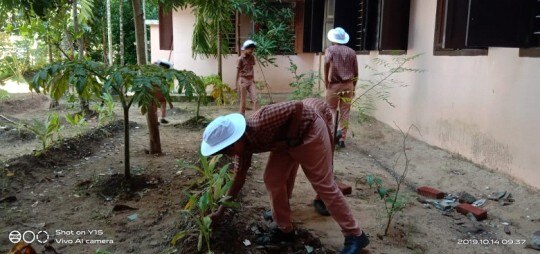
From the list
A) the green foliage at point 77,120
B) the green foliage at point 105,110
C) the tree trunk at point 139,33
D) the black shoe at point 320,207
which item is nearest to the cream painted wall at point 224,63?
the green foliage at point 105,110

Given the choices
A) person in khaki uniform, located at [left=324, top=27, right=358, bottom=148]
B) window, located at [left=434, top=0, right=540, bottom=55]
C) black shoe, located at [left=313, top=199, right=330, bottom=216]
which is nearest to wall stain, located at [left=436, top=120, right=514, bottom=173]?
window, located at [left=434, top=0, right=540, bottom=55]

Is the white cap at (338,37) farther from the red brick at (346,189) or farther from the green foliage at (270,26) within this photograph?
the green foliage at (270,26)

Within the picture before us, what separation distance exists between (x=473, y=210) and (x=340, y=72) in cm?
279

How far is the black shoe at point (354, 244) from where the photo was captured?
8.96 ft

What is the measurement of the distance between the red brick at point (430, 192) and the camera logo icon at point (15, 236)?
11.5 ft

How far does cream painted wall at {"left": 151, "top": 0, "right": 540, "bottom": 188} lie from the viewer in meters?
4.04

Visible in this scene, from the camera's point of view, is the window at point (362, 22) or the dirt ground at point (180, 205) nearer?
the dirt ground at point (180, 205)

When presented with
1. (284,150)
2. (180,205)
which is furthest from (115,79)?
(284,150)

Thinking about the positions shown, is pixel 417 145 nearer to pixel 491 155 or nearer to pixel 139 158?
pixel 491 155

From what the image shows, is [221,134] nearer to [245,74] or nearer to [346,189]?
[346,189]

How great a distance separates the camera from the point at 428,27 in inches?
236

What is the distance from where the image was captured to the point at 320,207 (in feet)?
11.8

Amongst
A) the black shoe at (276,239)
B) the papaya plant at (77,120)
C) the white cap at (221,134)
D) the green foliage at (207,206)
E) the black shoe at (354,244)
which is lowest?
the black shoe at (276,239)

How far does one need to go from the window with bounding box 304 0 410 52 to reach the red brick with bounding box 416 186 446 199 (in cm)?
287
